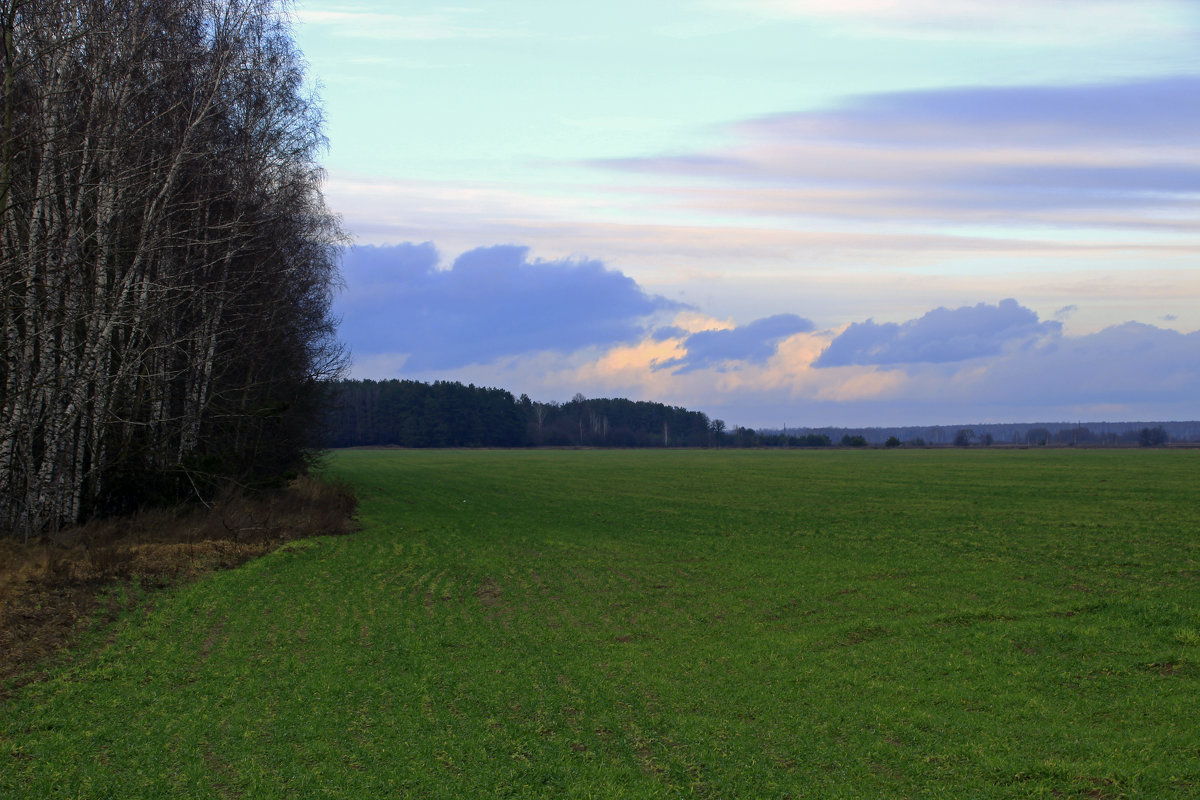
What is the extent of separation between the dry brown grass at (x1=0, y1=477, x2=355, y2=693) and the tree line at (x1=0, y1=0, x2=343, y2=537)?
0.95 m

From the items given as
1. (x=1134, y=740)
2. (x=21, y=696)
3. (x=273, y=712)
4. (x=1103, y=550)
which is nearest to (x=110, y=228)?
(x=21, y=696)

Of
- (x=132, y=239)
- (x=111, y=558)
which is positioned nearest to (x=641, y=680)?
(x=111, y=558)

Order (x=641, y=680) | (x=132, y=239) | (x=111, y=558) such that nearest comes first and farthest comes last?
(x=641, y=680)
(x=111, y=558)
(x=132, y=239)

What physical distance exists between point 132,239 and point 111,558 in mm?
8332

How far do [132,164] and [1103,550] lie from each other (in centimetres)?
2343

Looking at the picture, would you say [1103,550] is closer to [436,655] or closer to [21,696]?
[436,655]

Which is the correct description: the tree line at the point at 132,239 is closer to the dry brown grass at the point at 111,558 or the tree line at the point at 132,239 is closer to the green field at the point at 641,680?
the dry brown grass at the point at 111,558

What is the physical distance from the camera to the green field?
742 centimetres

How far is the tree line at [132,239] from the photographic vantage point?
1717 cm

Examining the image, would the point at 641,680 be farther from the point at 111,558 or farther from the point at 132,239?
the point at 132,239

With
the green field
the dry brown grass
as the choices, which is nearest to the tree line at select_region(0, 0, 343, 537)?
the dry brown grass

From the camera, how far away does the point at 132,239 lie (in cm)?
2131

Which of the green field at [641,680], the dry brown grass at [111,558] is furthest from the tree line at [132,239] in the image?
the green field at [641,680]

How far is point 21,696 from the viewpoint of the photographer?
9.40m
